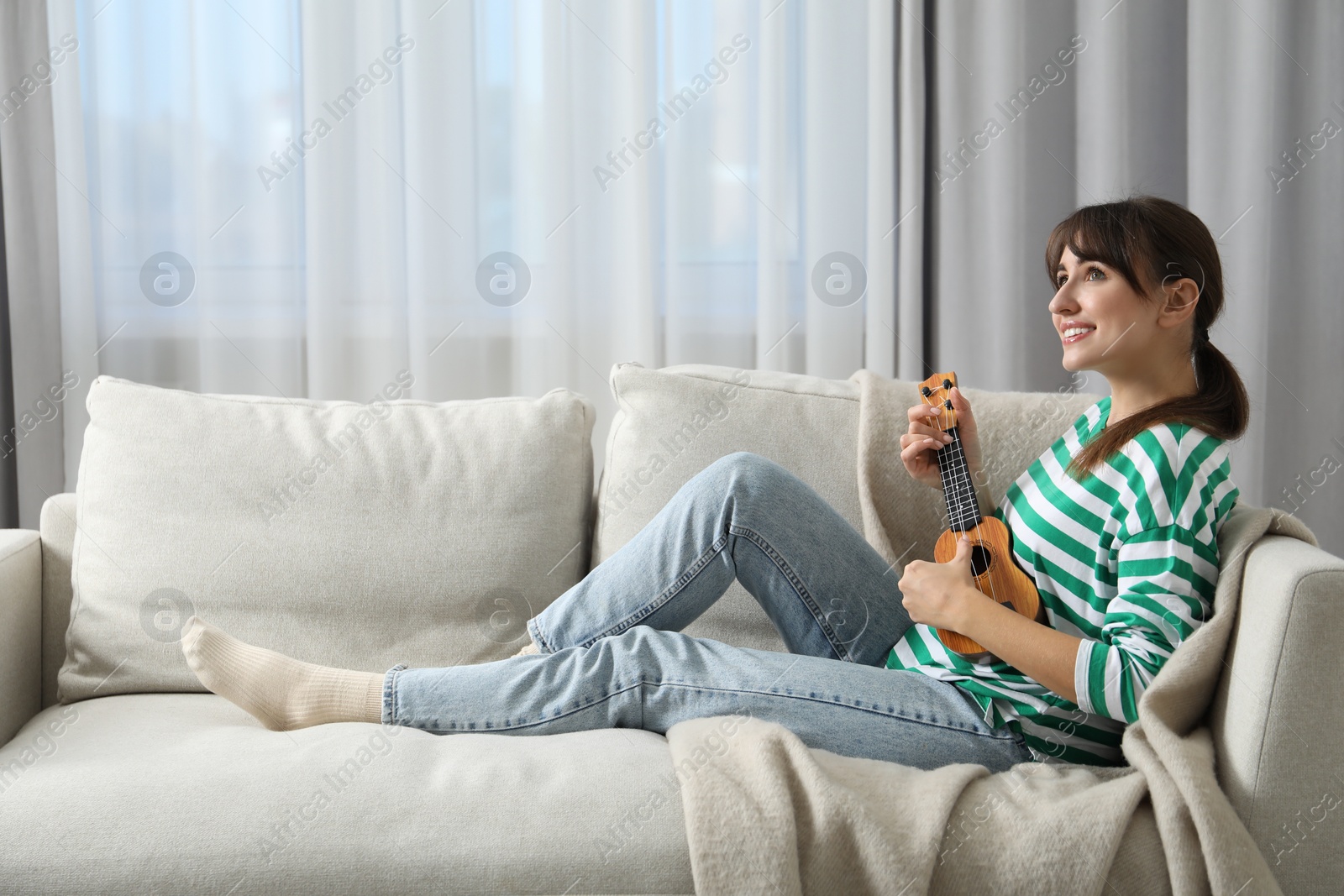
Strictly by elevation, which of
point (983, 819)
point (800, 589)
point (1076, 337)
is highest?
point (1076, 337)

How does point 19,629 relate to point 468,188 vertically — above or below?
below

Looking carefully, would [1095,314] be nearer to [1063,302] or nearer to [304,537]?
[1063,302]

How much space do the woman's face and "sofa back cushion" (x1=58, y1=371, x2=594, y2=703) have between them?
707 mm

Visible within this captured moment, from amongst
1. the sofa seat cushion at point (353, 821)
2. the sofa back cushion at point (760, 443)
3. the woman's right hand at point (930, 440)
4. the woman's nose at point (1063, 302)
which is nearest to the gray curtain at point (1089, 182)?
the sofa back cushion at point (760, 443)

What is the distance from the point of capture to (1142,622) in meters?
0.93

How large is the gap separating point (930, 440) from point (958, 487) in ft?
0.23

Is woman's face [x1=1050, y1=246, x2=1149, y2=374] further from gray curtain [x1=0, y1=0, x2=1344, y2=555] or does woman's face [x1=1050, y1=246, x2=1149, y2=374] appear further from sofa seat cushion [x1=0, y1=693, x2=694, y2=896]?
gray curtain [x1=0, y1=0, x2=1344, y2=555]

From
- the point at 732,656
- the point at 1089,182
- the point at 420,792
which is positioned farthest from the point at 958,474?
the point at 1089,182

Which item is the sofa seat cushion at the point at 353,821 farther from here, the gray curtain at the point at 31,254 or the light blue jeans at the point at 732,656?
the gray curtain at the point at 31,254

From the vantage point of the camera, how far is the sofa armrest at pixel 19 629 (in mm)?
1188

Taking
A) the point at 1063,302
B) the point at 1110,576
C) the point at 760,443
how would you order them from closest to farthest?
the point at 1110,576, the point at 1063,302, the point at 760,443

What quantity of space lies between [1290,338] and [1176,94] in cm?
54

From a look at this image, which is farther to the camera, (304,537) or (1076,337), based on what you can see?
(304,537)

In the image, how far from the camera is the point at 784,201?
2.03 m
